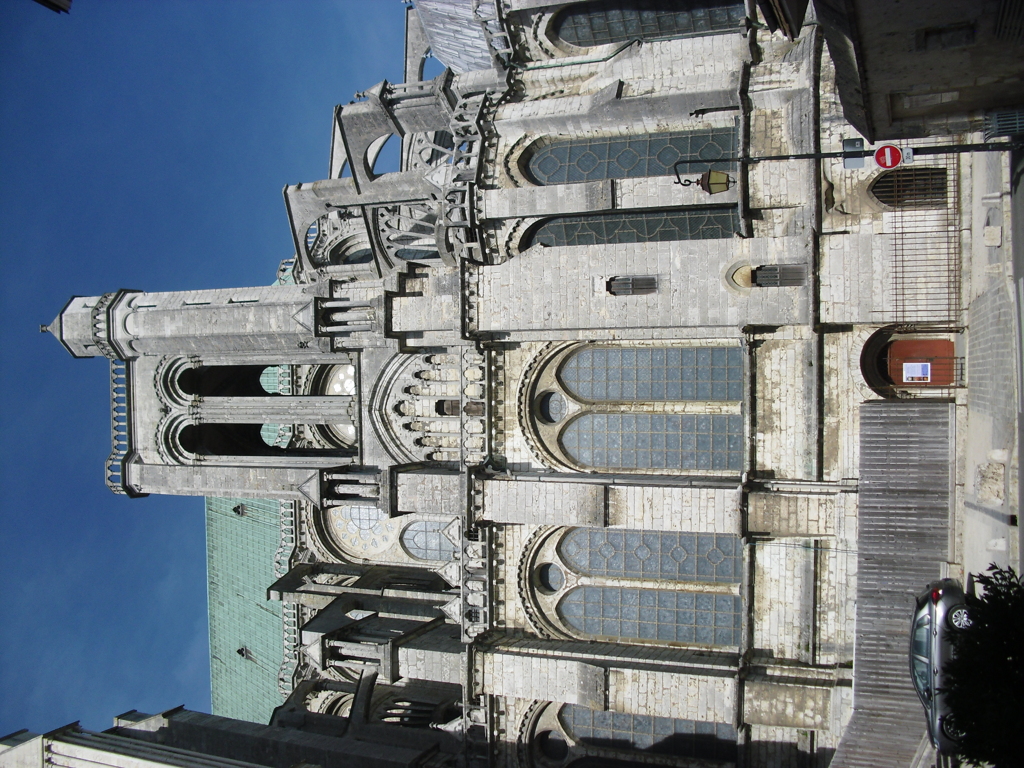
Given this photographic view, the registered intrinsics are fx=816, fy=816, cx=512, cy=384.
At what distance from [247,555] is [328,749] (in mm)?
10727

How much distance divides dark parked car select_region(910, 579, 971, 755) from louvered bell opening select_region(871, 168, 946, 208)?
7.82 m

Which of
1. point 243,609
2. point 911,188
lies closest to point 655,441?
point 911,188

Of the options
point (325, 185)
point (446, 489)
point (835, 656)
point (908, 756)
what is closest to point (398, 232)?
point (325, 185)

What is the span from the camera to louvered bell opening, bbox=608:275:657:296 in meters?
18.5

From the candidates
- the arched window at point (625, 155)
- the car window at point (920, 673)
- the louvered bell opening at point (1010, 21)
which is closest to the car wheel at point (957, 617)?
the car window at point (920, 673)

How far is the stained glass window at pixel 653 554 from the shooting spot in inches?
770

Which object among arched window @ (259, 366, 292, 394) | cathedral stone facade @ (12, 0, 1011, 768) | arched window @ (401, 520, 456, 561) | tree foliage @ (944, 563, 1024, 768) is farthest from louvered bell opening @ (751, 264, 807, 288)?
arched window @ (259, 366, 292, 394)

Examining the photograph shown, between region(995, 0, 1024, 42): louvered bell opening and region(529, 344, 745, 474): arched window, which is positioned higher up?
region(995, 0, 1024, 42): louvered bell opening

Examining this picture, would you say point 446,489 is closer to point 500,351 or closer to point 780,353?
point 500,351

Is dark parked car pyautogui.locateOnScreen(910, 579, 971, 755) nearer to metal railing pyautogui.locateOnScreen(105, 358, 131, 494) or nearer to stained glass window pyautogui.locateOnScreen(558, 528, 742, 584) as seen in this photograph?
stained glass window pyautogui.locateOnScreen(558, 528, 742, 584)

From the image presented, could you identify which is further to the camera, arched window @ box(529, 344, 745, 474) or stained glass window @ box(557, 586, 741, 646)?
stained glass window @ box(557, 586, 741, 646)

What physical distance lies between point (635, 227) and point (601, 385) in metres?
3.93

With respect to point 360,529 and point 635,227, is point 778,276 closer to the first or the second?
point 635,227

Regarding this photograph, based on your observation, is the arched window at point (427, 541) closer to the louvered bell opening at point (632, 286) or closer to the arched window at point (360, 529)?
the arched window at point (360, 529)
